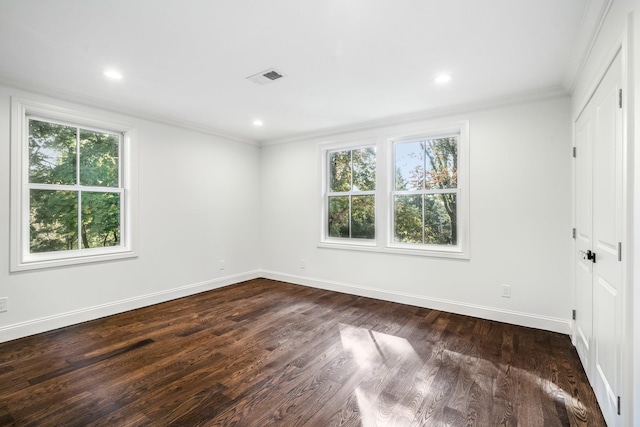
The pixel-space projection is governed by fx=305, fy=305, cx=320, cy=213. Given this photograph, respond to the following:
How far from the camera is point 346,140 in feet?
14.9

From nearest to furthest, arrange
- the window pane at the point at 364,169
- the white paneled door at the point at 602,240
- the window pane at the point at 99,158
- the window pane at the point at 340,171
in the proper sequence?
the white paneled door at the point at 602,240 → the window pane at the point at 99,158 → the window pane at the point at 364,169 → the window pane at the point at 340,171

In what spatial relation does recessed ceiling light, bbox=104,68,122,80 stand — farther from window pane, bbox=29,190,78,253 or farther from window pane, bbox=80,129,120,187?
window pane, bbox=29,190,78,253

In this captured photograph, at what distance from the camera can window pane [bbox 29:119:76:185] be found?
316cm

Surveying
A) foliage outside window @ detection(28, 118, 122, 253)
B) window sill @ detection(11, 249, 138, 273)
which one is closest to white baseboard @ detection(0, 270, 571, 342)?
window sill @ detection(11, 249, 138, 273)

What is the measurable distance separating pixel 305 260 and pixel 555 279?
128 inches

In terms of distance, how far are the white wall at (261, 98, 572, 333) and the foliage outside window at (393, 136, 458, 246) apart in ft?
0.82

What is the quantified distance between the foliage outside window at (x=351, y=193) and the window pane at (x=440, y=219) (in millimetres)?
790

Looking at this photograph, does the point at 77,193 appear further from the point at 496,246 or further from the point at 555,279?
the point at 555,279

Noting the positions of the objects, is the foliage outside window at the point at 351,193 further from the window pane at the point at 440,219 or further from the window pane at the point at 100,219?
the window pane at the point at 100,219

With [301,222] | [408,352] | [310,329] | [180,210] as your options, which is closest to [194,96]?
[180,210]

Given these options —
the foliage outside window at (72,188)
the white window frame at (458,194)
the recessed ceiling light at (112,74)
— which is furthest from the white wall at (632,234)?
the foliage outside window at (72,188)

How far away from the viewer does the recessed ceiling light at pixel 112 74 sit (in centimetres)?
271

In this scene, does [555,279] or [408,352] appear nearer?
[408,352]

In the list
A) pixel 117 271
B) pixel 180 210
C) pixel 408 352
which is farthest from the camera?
pixel 180 210
